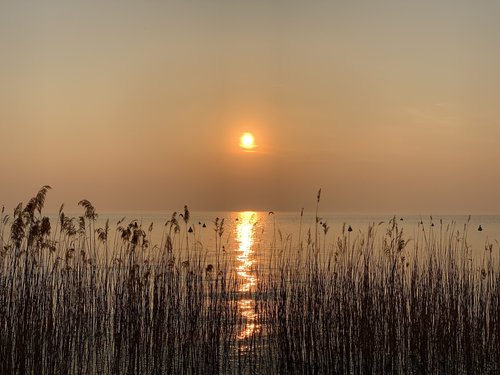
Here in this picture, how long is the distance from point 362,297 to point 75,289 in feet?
10.8

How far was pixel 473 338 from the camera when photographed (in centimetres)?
689

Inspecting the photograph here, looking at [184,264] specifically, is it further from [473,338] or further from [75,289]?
[473,338]

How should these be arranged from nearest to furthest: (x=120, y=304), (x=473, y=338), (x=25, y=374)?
1. (x=25, y=374)
2. (x=120, y=304)
3. (x=473, y=338)

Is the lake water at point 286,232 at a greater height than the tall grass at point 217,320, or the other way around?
the lake water at point 286,232

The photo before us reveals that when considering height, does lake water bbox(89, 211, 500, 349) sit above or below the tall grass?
above

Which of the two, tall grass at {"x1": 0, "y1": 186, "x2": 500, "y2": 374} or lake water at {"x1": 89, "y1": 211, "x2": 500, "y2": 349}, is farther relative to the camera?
lake water at {"x1": 89, "y1": 211, "x2": 500, "y2": 349}

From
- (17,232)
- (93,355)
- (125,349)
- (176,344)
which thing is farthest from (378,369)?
(17,232)

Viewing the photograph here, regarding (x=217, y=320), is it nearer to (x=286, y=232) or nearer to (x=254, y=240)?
(x=254, y=240)

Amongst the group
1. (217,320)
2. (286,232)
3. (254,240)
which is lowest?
(217,320)

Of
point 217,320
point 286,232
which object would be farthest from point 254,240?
point 286,232

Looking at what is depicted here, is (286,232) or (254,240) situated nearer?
(254,240)

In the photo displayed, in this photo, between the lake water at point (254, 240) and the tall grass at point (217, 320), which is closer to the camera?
the tall grass at point (217, 320)

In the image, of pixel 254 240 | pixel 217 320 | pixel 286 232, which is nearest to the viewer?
pixel 217 320

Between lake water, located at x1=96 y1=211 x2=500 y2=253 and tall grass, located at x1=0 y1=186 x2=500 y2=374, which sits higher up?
lake water, located at x1=96 y1=211 x2=500 y2=253
